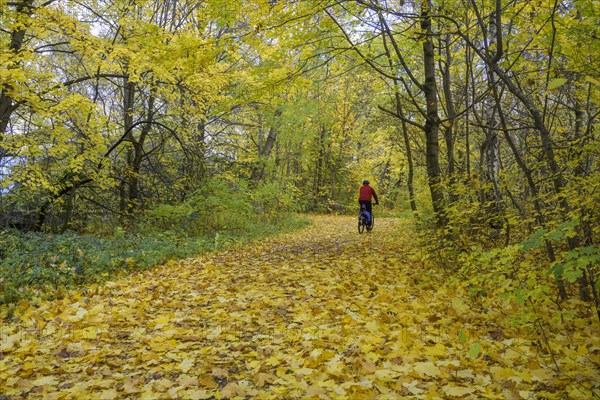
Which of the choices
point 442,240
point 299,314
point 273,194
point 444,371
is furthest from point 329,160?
point 444,371

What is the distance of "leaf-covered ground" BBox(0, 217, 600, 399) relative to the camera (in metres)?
2.96

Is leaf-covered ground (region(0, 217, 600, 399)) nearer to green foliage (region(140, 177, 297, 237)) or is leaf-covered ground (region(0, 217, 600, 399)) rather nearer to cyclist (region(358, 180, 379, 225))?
green foliage (region(140, 177, 297, 237))

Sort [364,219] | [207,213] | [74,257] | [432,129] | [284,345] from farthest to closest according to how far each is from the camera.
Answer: [364,219] < [207,213] < [432,129] < [74,257] < [284,345]

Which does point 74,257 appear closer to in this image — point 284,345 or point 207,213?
point 207,213

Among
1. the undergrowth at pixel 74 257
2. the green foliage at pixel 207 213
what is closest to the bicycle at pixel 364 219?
the green foliage at pixel 207 213

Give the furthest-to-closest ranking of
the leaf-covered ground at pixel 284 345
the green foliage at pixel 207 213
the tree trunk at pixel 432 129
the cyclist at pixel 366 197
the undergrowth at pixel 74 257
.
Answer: the cyclist at pixel 366 197 < the green foliage at pixel 207 213 < the tree trunk at pixel 432 129 < the undergrowth at pixel 74 257 < the leaf-covered ground at pixel 284 345

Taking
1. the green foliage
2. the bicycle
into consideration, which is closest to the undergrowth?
the green foliage

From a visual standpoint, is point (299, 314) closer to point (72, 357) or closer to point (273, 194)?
point (72, 357)

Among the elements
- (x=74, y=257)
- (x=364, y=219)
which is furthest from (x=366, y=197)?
(x=74, y=257)

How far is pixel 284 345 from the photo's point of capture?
3.94 metres

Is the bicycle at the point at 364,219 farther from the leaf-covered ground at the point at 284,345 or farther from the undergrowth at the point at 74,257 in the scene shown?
the leaf-covered ground at the point at 284,345

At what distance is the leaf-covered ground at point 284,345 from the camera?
296 cm

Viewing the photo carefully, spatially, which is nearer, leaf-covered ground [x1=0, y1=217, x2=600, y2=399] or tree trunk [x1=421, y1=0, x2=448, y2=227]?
leaf-covered ground [x1=0, y1=217, x2=600, y2=399]

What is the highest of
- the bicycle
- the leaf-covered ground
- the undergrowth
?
the bicycle
